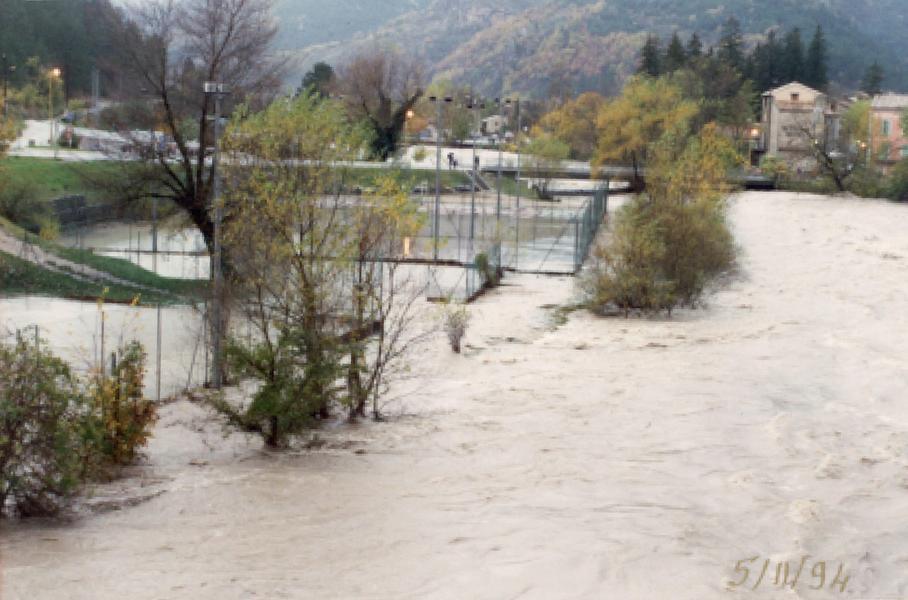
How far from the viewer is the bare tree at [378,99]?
10544cm

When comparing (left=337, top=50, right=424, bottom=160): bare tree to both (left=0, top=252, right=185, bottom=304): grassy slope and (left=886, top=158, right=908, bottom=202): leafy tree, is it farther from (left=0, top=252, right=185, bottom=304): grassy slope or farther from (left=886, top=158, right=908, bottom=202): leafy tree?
(left=0, top=252, right=185, bottom=304): grassy slope

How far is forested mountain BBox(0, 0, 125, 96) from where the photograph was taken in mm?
111562

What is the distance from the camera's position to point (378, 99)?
11244 centimetres

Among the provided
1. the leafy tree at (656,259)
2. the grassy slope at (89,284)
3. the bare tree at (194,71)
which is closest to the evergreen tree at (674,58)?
the leafy tree at (656,259)

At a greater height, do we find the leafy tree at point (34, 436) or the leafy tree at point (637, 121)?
the leafy tree at point (637, 121)

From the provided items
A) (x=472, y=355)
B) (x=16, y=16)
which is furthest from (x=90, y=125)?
(x=472, y=355)

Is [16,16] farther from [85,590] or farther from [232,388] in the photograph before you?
[85,590]

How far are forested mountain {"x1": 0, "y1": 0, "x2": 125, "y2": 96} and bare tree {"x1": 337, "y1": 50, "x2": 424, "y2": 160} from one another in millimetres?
22835

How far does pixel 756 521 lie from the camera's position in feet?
56.4

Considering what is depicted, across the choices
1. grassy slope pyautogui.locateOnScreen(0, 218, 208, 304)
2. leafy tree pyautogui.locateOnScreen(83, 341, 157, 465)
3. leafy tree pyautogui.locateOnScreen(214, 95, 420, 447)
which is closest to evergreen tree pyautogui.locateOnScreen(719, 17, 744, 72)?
grassy slope pyautogui.locateOnScreen(0, 218, 208, 304)

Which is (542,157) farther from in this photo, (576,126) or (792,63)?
(792,63)

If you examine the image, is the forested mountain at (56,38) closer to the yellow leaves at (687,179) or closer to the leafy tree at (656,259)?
the yellow leaves at (687,179)

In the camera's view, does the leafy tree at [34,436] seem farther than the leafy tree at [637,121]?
No
